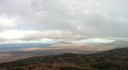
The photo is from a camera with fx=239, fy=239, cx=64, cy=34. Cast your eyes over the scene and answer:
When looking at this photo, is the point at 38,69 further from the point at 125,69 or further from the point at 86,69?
the point at 125,69

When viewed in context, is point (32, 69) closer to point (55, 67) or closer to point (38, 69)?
point (38, 69)

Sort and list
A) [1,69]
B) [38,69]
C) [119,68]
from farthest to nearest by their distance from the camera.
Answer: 1. [1,69]
2. [119,68]
3. [38,69]

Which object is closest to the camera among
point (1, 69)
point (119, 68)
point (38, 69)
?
point (38, 69)

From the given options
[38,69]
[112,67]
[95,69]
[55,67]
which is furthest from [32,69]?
[112,67]

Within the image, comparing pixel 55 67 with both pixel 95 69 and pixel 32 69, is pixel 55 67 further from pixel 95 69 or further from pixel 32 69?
pixel 95 69

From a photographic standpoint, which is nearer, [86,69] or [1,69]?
[86,69]

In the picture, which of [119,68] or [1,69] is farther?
[1,69]

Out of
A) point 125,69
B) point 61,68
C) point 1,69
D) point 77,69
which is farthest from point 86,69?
point 1,69

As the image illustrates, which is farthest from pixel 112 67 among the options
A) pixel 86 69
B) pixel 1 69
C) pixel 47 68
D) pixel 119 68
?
pixel 1 69
